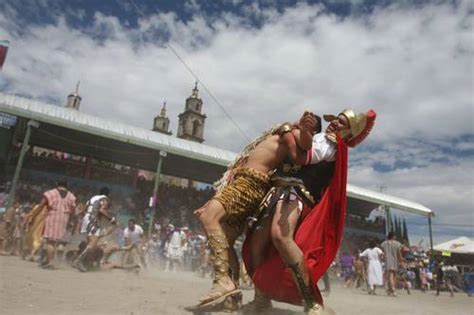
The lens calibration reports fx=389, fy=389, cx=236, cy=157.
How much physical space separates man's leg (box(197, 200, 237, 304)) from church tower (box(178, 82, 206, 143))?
49.7 meters

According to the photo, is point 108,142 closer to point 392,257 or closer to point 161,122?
point 392,257

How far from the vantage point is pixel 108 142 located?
49.9 ft

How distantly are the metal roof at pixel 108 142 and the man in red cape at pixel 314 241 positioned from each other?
12105 mm

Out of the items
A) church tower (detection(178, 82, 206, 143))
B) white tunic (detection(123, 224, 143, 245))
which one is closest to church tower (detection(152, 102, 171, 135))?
church tower (detection(178, 82, 206, 143))

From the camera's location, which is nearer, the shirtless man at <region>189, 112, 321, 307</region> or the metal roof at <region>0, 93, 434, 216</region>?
the shirtless man at <region>189, 112, 321, 307</region>

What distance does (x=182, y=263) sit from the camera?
12.5 meters

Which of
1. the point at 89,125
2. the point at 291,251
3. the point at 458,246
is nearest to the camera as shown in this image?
the point at 291,251

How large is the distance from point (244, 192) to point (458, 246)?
25.0 m

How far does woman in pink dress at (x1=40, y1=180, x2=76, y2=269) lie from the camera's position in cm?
663

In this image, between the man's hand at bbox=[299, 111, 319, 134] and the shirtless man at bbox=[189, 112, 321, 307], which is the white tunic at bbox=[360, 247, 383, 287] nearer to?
the shirtless man at bbox=[189, 112, 321, 307]

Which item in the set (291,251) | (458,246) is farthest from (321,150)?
(458,246)

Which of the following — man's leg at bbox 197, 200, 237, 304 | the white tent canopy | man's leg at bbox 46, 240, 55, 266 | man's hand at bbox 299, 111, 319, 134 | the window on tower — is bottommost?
man's leg at bbox 46, 240, 55, 266

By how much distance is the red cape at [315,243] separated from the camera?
2926mm

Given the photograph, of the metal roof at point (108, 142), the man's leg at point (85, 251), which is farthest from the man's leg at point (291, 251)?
the metal roof at point (108, 142)
